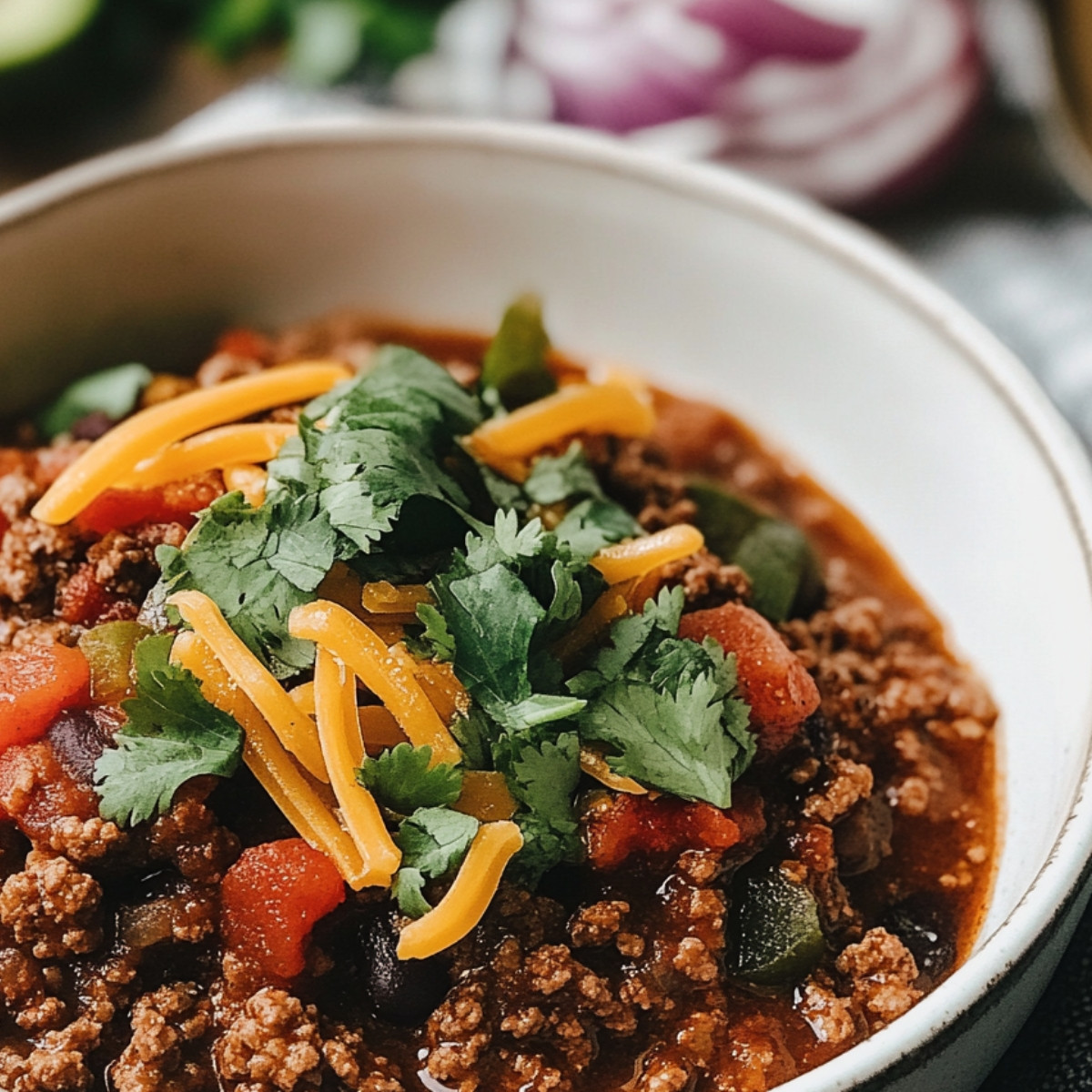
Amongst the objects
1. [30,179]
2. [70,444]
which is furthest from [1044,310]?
[30,179]

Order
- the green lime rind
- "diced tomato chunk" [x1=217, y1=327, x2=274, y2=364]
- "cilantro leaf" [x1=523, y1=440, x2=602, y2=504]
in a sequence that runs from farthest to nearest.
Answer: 1. the green lime rind
2. "diced tomato chunk" [x1=217, y1=327, x2=274, y2=364]
3. "cilantro leaf" [x1=523, y1=440, x2=602, y2=504]

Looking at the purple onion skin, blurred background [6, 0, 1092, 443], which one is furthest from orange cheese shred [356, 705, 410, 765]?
the purple onion skin

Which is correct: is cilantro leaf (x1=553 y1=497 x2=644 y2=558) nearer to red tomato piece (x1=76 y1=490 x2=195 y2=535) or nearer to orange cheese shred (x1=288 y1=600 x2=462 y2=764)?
orange cheese shred (x1=288 y1=600 x2=462 y2=764)

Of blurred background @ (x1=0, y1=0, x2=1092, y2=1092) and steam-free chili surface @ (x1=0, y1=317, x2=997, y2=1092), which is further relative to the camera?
blurred background @ (x1=0, y1=0, x2=1092, y2=1092)

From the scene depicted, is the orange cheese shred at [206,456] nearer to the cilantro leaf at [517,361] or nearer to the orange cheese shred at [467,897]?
the cilantro leaf at [517,361]

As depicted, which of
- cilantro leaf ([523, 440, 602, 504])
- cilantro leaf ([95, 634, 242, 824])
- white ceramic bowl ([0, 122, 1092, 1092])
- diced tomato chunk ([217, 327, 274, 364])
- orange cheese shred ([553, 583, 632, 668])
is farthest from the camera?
diced tomato chunk ([217, 327, 274, 364])

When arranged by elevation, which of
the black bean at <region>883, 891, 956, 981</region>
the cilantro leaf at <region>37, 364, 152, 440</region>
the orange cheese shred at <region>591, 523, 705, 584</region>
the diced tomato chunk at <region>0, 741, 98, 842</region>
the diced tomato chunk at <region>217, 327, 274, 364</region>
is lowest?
the black bean at <region>883, 891, 956, 981</region>

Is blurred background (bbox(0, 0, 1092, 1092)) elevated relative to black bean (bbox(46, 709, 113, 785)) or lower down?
lower down

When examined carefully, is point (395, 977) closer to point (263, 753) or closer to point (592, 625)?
point (263, 753)
